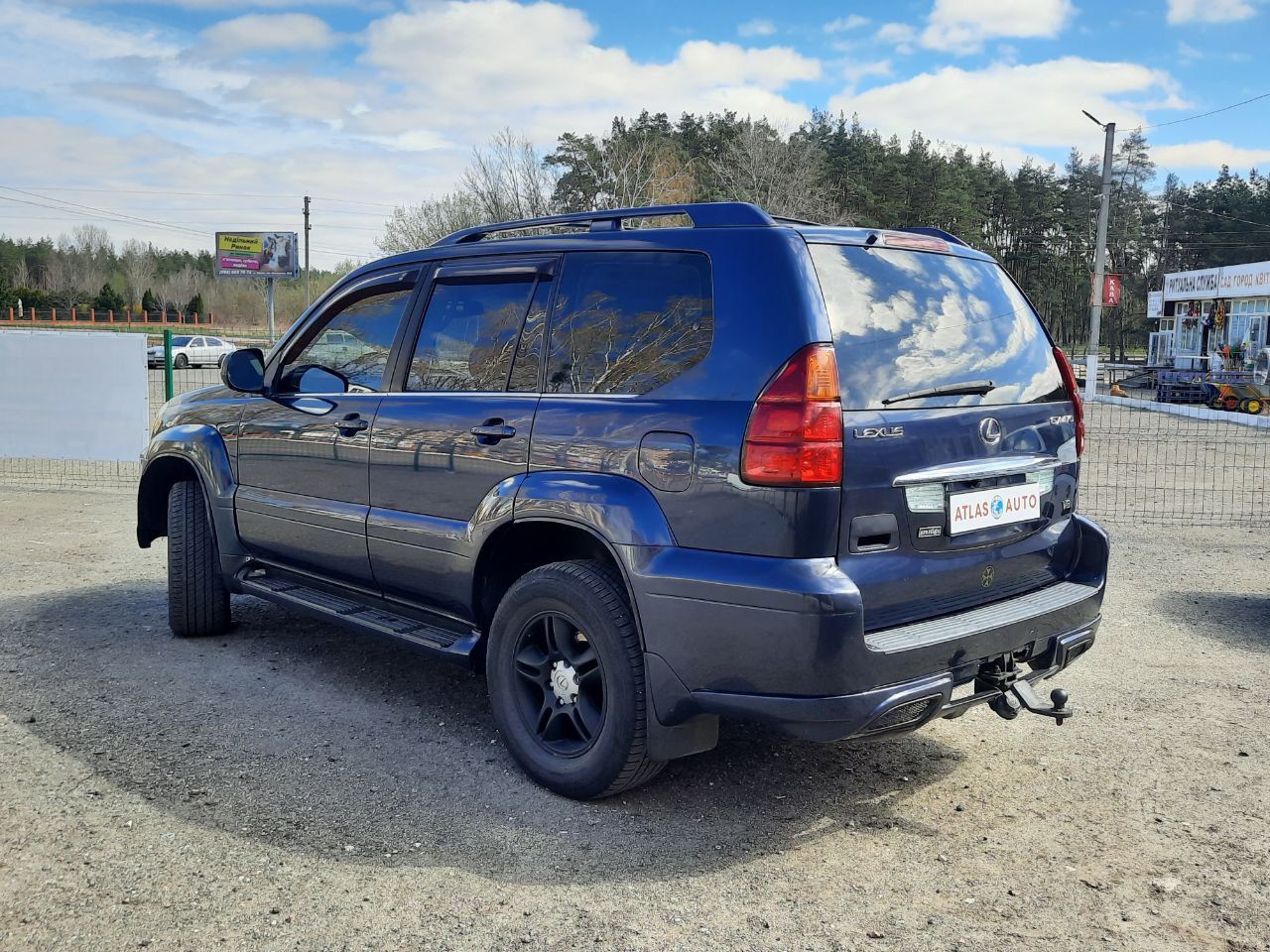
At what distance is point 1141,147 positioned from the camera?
80.8m

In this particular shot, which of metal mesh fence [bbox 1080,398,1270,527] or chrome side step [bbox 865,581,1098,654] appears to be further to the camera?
metal mesh fence [bbox 1080,398,1270,527]

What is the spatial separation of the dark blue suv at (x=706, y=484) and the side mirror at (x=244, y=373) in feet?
2.19

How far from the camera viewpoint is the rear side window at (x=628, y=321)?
342cm

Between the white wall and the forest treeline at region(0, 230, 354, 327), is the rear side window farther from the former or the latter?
the forest treeline at region(0, 230, 354, 327)

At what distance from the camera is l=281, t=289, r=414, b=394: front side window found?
4.54m

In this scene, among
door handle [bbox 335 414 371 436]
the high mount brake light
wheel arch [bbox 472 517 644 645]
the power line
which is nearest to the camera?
the high mount brake light

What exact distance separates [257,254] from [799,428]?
83.7 m

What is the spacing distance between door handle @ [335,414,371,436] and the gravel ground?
3.90 ft

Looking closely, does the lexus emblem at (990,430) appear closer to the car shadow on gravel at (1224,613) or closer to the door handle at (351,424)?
the door handle at (351,424)

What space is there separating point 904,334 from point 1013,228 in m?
85.5

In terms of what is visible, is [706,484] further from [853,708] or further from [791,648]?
[853,708]

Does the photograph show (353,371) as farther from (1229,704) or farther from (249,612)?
(1229,704)

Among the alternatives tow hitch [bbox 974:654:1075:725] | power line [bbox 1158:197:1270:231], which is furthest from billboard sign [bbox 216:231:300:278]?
tow hitch [bbox 974:654:1075:725]

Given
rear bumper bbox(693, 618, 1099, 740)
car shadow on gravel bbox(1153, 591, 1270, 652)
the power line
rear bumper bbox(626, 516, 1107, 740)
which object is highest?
the power line
